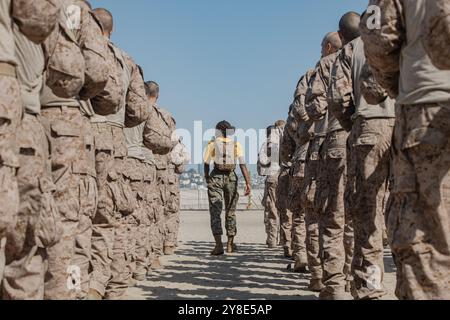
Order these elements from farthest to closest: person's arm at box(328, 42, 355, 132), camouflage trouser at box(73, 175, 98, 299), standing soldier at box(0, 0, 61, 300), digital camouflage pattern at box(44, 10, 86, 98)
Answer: person's arm at box(328, 42, 355, 132), camouflage trouser at box(73, 175, 98, 299), digital camouflage pattern at box(44, 10, 86, 98), standing soldier at box(0, 0, 61, 300)

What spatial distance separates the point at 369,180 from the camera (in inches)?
209

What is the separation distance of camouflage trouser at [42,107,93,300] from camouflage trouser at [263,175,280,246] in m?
9.96

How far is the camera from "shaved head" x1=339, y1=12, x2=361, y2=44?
6336 millimetres

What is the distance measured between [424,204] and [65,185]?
2567 millimetres

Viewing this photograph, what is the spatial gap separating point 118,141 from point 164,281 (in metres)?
2.82

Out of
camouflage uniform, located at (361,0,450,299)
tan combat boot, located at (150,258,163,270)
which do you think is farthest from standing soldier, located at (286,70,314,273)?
camouflage uniform, located at (361,0,450,299)

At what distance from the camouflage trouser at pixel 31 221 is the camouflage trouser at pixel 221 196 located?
8.63 metres

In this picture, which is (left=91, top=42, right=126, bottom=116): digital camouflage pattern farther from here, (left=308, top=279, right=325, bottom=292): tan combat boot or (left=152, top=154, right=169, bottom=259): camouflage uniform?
(left=152, top=154, right=169, bottom=259): camouflage uniform

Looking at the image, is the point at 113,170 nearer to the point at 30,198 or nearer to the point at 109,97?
the point at 109,97

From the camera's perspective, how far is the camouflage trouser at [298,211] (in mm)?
9039

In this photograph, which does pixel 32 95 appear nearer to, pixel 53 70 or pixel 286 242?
pixel 53 70

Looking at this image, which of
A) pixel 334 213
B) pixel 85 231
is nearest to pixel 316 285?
pixel 334 213
